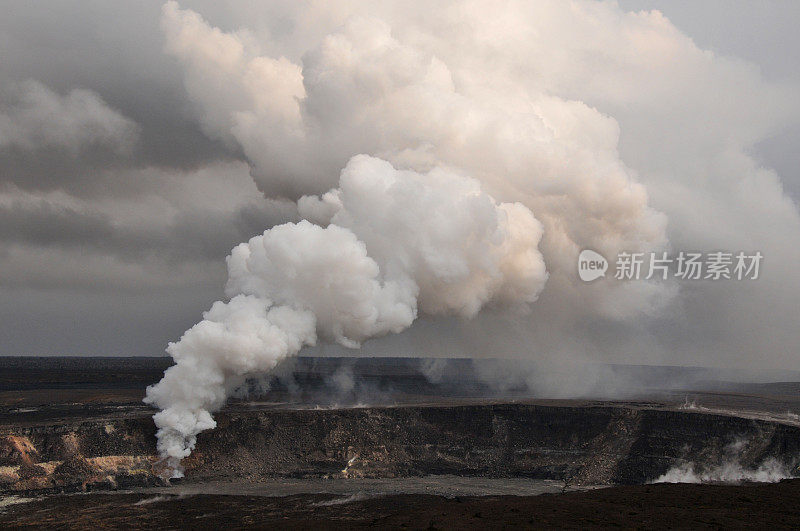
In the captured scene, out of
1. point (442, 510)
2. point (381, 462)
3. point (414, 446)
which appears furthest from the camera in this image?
point (414, 446)

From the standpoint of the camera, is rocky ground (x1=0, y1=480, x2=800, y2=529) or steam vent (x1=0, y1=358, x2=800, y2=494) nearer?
rocky ground (x1=0, y1=480, x2=800, y2=529)

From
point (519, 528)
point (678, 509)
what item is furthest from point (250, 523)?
point (678, 509)

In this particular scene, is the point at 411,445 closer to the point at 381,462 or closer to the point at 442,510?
the point at 381,462

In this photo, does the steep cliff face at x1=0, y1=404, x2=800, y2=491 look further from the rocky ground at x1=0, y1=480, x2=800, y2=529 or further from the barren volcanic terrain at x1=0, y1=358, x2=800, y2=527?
the rocky ground at x1=0, y1=480, x2=800, y2=529

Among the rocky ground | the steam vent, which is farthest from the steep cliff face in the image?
the rocky ground

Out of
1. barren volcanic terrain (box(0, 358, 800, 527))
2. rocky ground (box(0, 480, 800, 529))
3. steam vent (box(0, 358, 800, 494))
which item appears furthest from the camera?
steam vent (box(0, 358, 800, 494))

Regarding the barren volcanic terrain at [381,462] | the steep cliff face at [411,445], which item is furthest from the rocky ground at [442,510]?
the steep cliff face at [411,445]

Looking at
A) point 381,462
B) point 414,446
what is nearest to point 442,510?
point 381,462

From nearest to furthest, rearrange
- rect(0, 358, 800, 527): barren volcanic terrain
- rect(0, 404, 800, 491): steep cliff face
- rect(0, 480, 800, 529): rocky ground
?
rect(0, 480, 800, 529): rocky ground, rect(0, 358, 800, 527): barren volcanic terrain, rect(0, 404, 800, 491): steep cliff face
